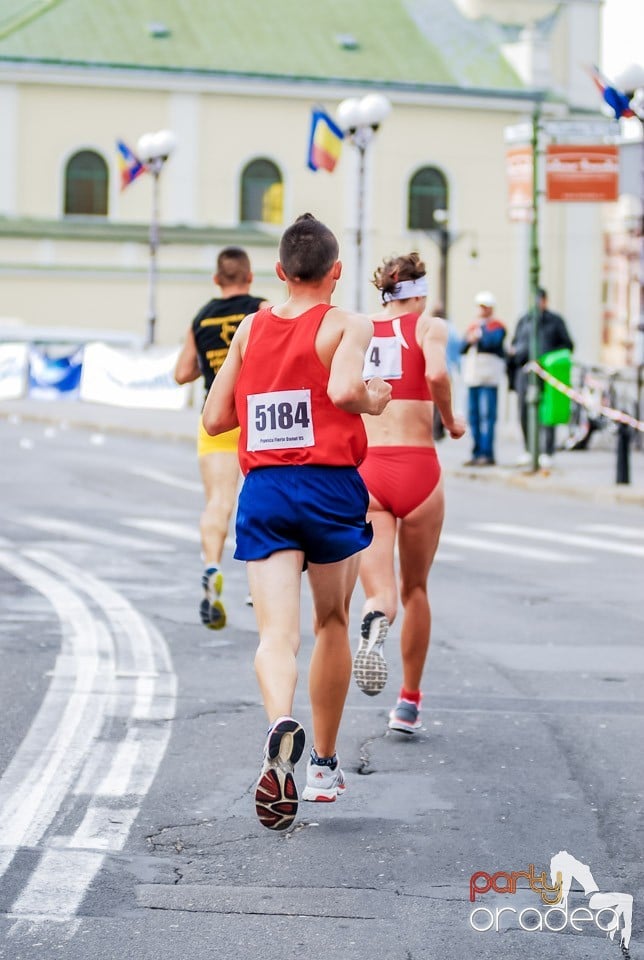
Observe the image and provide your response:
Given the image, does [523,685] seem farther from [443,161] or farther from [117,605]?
[443,161]

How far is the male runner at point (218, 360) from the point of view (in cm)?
1061

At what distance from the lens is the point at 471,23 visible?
6103 centimetres

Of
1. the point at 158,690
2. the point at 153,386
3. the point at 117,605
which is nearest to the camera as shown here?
the point at 158,690

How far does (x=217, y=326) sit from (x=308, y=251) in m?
4.53

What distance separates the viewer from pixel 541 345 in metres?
22.2

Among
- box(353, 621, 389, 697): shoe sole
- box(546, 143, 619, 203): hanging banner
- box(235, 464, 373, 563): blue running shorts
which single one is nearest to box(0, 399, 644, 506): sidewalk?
box(546, 143, 619, 203): hanging banner

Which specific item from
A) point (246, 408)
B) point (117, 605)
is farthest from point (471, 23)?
point (246, 408)

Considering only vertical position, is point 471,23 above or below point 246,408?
above

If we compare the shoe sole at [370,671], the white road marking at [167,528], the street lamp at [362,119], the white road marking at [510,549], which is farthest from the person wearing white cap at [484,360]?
the shoe sole at [370,671]

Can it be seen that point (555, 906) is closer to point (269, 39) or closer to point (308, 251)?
point (308, 251)

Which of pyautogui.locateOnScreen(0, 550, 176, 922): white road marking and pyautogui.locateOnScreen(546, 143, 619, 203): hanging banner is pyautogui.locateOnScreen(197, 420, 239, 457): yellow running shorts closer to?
pyautogui.locateOnScreen(0, 550, 176, 922): white road marking

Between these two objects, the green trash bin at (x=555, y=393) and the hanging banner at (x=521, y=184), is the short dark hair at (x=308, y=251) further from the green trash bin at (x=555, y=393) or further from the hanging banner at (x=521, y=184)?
the green trash bin at (x=555, y=393)

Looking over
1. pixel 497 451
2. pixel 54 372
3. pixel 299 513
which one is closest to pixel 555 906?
pixel 299 513

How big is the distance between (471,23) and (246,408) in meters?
57.1
